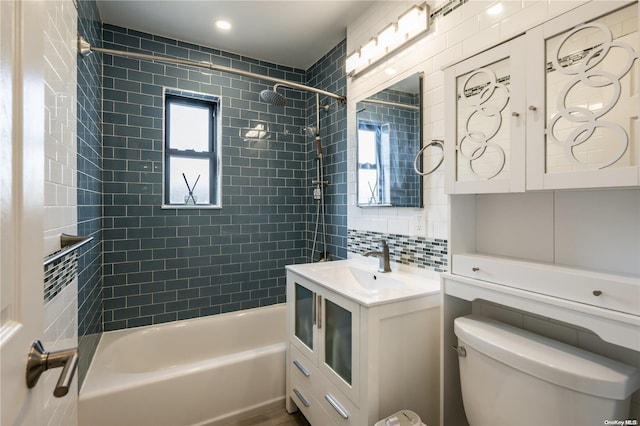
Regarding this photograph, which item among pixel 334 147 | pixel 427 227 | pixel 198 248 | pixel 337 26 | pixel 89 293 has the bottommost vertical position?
pixel 89 293

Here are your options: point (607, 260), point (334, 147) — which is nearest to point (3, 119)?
point (607, 260)

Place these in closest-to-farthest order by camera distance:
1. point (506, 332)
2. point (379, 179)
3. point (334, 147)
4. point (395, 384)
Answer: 1. point (506, 332)
2. point (395, 384)
3. point (379, 179)
4. point (334, 147)

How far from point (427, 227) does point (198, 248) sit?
1.91 meters

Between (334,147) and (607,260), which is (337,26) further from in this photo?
(607,260)

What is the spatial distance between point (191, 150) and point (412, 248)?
→ 2.07 meters

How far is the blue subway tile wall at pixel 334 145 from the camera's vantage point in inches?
101

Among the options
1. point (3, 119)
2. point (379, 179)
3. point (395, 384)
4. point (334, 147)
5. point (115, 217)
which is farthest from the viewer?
point (334, 147)

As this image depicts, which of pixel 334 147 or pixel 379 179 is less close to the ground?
pixel 334 147

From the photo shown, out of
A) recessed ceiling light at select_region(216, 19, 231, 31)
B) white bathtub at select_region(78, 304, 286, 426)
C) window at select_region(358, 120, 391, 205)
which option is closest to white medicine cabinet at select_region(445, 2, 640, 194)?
window at select_region(358, 120, 391, 205)

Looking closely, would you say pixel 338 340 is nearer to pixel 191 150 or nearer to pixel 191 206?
pixel 191 206

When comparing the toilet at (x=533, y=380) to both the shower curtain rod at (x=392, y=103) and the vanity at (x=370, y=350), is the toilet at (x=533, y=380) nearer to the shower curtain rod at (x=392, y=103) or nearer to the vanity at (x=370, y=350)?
the vanity at (x=370, y=350)

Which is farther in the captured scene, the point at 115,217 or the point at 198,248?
the point at 198,248

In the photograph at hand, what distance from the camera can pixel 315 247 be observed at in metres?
2.95

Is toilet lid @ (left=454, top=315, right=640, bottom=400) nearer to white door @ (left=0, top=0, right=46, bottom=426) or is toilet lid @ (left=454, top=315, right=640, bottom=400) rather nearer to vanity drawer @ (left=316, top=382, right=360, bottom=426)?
vanity drawer @ (left=316, top=382, right=360, bottom=426)
